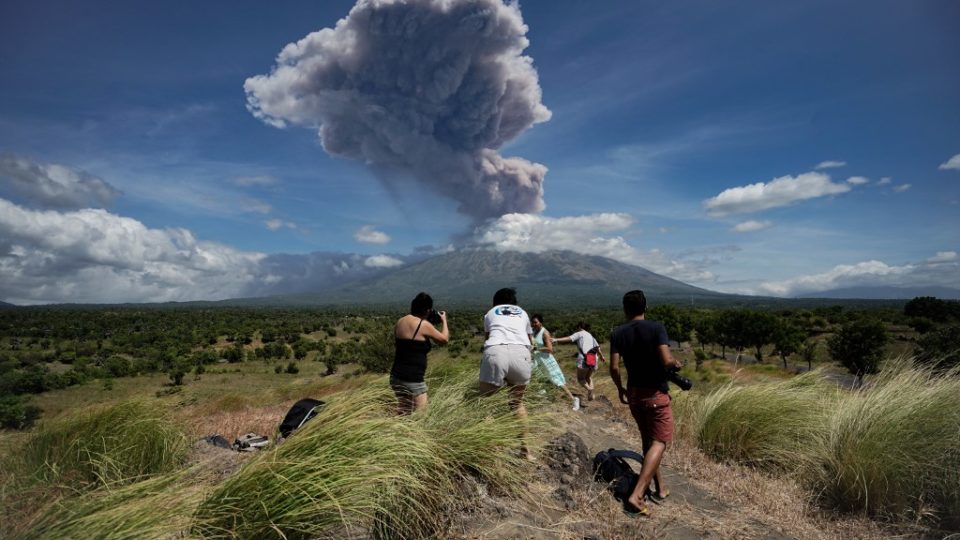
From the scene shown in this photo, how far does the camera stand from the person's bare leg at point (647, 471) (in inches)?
156

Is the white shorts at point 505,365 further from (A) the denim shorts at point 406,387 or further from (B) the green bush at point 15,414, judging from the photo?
(B) the green bush at point 15,414

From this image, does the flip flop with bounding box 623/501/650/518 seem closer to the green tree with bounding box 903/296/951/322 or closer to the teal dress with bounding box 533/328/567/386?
the teal dress with bounding box 533/328/567/386

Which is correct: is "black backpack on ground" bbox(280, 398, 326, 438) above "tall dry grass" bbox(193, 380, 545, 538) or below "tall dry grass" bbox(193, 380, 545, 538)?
below

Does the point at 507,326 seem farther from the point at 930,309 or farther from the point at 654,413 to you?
the point at 930,309

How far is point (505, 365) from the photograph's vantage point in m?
4.63

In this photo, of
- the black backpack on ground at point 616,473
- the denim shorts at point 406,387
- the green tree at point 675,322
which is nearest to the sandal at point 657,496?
the black backpack on ground at point 616,473

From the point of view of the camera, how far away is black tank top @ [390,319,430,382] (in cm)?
490

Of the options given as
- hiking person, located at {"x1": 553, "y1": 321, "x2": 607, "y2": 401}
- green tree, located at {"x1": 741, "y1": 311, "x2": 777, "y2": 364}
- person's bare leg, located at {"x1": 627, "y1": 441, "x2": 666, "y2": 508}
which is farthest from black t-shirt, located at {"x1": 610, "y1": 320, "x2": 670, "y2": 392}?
green tree, located at {"x1": 741, "y1": 311, "x2": 777, "y2": 364}

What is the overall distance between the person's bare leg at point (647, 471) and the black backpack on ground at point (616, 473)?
212 millimetres

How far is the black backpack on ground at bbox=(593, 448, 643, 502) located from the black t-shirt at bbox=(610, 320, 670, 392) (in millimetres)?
890

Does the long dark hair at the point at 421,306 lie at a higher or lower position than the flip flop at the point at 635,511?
higher

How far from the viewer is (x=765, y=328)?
1887 inches

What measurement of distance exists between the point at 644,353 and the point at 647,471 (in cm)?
100

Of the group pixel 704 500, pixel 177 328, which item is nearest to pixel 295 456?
pixel 704 500
